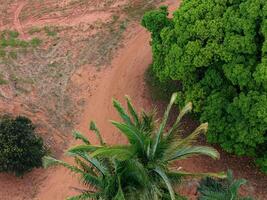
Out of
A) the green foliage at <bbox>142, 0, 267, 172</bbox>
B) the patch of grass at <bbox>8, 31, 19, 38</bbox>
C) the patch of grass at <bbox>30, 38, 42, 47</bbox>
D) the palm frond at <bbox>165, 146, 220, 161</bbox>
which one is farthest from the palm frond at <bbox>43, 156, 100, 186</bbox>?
the patch of grass at <bbox>8, 31, 19, 38</bbox>

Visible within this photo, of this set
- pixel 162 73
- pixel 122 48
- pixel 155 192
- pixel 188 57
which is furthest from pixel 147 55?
pixel 155 192

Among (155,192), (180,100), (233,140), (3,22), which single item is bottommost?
(233,140)

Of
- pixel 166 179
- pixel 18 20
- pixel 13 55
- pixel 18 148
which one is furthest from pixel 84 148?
pixel 18 20

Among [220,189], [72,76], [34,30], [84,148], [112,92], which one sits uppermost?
[84,148]

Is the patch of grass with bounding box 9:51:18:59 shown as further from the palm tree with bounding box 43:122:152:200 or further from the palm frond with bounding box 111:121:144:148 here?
the palm frond with bounding box 111:121:144:148

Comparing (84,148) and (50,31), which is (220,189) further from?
(50,31)

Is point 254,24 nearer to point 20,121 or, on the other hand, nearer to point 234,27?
point 234,27

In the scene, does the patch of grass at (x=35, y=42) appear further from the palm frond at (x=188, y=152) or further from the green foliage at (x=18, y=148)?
the palm frond at (x=188, y=152)
